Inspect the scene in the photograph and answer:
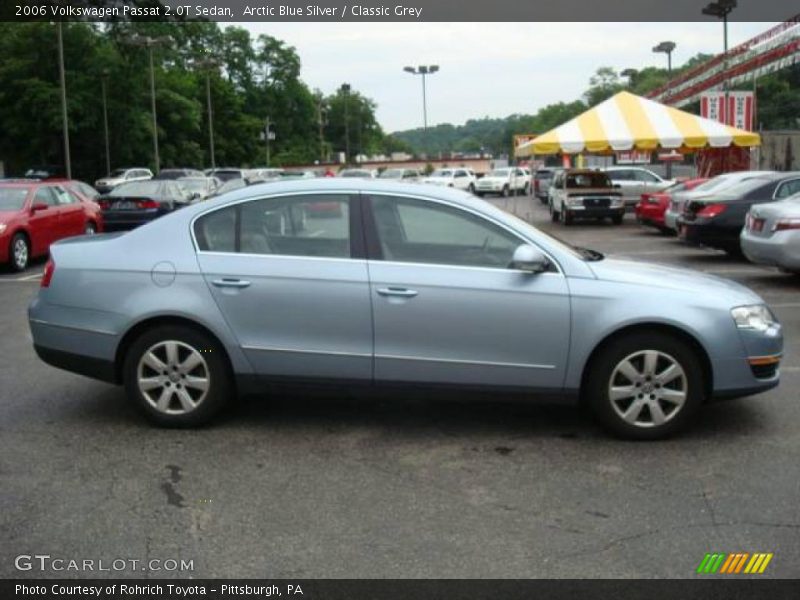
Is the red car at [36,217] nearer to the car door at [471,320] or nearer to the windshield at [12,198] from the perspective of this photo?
the windshield at [12,198]

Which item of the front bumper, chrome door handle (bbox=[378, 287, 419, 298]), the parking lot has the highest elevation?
chrome door handle (bbox=[378, 287, 419, 298])

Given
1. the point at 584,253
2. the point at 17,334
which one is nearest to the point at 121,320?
the point at 584,253

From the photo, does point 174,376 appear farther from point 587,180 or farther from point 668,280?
point 587,180

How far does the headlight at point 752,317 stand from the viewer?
5238 mm

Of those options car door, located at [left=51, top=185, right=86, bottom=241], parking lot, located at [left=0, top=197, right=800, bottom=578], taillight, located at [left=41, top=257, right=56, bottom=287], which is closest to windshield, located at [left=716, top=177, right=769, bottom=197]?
parking lot, located at [left=0, top=197, right=800, bottom=578]

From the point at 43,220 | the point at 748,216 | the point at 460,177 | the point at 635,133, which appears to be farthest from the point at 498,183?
the point at 748,216

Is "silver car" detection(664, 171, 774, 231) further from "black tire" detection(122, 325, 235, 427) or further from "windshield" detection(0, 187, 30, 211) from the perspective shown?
"black tire" detection(122, 325, 235, 427)

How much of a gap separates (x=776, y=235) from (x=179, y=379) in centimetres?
802

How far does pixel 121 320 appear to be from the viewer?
17.8ft

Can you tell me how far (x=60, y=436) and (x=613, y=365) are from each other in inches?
135

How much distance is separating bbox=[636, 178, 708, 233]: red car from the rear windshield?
3882 millimetres

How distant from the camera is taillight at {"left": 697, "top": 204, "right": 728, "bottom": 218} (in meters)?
14.4
